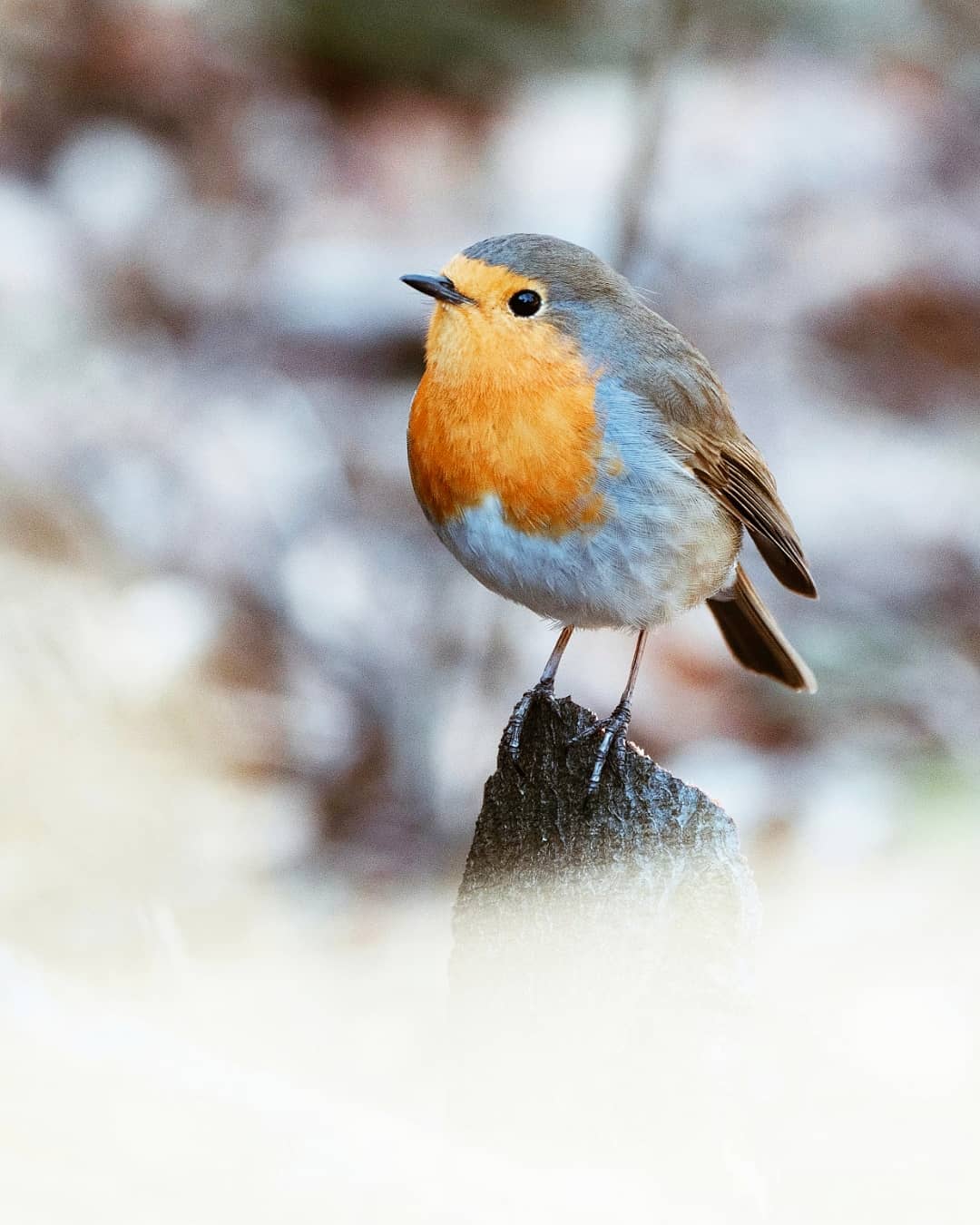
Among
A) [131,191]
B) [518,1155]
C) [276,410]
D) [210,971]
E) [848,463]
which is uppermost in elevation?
[131,191]

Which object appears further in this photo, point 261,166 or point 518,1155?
point 261,166

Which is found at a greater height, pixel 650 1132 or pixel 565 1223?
pixel 650 1132

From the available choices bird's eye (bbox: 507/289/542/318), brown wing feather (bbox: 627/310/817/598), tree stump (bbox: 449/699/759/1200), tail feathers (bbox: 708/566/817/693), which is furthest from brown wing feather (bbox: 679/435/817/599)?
tree stump (bbox: 449/699/759/1200)

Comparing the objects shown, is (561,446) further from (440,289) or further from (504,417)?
(440,289)

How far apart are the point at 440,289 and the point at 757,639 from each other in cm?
73

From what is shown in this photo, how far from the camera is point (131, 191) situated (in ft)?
13.6

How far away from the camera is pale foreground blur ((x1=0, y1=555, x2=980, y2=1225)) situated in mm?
1306

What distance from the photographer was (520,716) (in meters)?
1.60

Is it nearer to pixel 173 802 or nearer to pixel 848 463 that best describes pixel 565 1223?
pixel 173 802

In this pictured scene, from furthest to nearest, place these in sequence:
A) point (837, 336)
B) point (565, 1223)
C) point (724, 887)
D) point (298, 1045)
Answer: point (837, 336) → point (298, 1045) → point (724, 887) → point (565, 1223)

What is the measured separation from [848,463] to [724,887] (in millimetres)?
2544

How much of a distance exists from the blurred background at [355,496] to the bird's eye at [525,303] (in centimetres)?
81

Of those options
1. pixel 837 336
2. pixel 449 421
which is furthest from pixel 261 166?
pixel 449 421

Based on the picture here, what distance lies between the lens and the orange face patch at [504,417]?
4.91 ft
